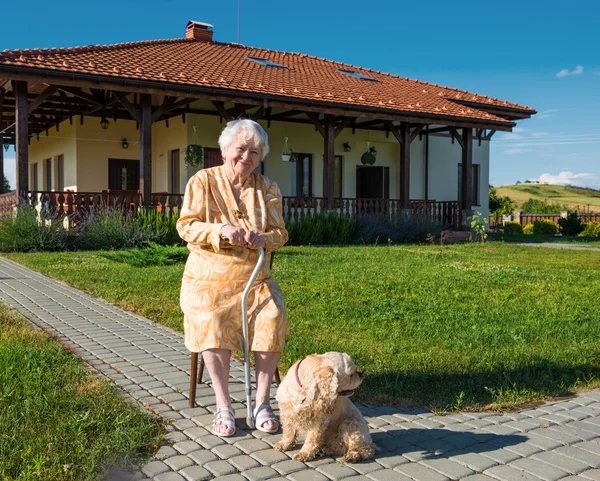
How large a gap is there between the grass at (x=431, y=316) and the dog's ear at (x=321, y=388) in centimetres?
111

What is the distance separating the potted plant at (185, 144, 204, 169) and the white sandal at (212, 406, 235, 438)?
49.5ft

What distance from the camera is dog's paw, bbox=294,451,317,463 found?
318 centimetres

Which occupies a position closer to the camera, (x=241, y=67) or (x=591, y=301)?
(x=591, y=301)

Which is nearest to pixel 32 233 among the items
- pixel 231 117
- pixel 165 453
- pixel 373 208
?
pixel 231 117

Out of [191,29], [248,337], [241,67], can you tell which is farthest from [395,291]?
[191,29]

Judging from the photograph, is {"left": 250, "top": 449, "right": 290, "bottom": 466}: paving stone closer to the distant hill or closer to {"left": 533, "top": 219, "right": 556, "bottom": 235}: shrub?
{"left": 533, "top": 219, "right": 556, "bottom": 235}: shrub

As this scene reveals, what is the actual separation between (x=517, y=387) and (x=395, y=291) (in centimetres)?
411

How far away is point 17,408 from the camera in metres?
3.61

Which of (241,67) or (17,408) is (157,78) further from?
(17,408)

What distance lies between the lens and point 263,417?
3605mm

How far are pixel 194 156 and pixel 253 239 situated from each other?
49.5 ft

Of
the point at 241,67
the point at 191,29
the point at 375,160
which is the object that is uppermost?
the point at 191,29

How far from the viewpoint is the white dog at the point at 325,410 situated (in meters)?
3.12

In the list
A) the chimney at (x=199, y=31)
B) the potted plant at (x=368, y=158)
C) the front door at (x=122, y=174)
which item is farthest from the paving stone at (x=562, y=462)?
the chimney at (x=199, y=31)
